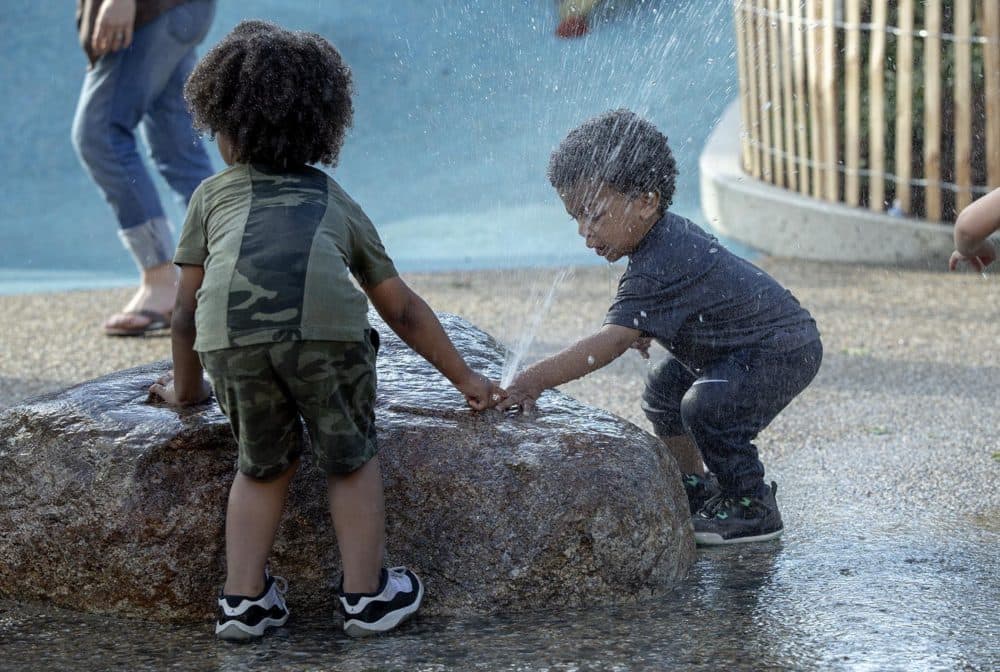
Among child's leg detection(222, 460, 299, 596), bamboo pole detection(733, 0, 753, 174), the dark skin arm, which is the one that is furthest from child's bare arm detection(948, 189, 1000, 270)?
bamboo pole detection(733, 0, 753, 174)

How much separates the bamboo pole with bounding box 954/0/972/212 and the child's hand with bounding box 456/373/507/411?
204 inches

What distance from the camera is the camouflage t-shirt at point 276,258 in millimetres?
2660

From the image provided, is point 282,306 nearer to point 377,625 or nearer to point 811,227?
point 377,625

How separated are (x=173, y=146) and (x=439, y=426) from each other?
3.94 metres

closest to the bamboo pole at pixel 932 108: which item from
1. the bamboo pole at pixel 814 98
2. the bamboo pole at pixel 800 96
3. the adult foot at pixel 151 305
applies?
the bamboo pole at pixel 814 98

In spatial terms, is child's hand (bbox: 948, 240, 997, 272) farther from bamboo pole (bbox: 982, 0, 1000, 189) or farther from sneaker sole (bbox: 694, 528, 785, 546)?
bamboo pole (bbox: 982, 0, 1000, 189)

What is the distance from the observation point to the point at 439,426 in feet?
9.89

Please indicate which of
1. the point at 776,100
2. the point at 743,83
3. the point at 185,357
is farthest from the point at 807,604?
the point at 743,83

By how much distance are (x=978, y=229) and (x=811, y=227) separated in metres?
5.47

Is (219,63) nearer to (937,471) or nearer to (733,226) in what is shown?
(937,471)

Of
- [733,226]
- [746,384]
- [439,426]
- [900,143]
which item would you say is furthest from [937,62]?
[439,426]

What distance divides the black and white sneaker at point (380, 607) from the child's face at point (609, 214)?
1.03m

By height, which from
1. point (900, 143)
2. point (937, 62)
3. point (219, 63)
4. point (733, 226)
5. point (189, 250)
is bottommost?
point (733, 226)

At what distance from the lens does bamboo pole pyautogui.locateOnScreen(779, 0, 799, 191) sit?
8.47 meters
